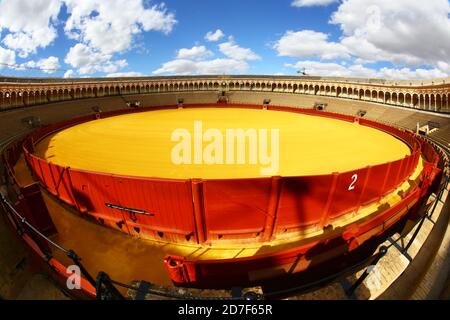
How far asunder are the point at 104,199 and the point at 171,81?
185 feet

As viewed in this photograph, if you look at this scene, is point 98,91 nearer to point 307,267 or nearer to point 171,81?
point 171,81

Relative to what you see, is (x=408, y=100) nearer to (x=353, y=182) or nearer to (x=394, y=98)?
(x=394, y=98)

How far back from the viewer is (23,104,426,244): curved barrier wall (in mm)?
7797

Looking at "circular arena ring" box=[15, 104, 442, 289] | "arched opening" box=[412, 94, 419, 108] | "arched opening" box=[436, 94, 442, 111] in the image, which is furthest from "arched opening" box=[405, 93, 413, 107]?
"circular arena ring" box=[15, 104, 442, 289]

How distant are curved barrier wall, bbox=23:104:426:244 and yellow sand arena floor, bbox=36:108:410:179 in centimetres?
409

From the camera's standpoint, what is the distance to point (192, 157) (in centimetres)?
1585

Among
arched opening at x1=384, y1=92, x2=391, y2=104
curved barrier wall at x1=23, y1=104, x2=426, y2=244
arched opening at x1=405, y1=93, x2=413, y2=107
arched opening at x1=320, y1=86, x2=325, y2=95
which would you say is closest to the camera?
curved barrier wall at x1=23, y1=104, x2=426, y2=244

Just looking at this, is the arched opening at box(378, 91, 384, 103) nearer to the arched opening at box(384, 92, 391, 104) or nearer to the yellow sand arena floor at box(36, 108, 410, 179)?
the arched opening at box(384, 92, 391, 104)

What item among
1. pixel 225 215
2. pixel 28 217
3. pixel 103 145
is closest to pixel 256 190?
pixel 225 215

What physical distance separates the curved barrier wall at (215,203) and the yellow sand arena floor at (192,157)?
4088 mm

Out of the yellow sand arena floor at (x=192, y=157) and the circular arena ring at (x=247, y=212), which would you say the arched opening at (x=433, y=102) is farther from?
the circular arena ring at (x=247, y=212)

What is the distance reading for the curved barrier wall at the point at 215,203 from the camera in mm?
7797

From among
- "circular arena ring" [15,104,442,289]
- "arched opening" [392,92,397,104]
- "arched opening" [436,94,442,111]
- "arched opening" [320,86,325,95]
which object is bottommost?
"circular arena ring" [15,104,442,289]

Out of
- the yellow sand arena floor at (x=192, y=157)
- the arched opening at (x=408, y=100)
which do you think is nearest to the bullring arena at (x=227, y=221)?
the yellow sand arena floor at (x=192, y=157)
